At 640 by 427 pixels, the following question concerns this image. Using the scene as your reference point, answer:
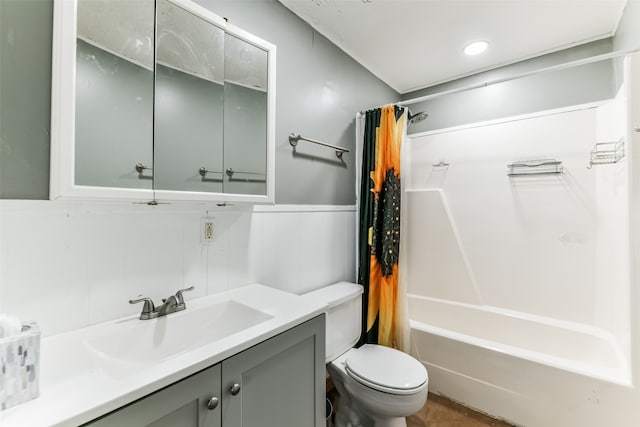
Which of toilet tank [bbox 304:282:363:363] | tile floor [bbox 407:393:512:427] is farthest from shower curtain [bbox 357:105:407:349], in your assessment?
tile floor [bbox 407:393:512:427]

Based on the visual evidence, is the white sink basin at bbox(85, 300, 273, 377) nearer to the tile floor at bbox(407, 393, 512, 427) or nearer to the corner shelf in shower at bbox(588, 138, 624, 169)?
the tile floor at bbox(407, 393, 512, 427)

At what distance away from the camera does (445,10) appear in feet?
5.46

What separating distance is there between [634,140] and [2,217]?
2453mm

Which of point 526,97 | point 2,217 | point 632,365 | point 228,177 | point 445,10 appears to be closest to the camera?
point 2,217

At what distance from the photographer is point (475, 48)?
2057mm

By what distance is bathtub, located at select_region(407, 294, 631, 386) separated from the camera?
5.07 feet

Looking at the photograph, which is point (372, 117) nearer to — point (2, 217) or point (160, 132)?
point (160, 132)

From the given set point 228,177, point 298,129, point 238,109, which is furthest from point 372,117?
point 228,177

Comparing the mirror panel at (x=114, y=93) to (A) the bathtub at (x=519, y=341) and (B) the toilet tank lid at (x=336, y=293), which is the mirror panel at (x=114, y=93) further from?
(A) the bathtub at (x=519, y=341)

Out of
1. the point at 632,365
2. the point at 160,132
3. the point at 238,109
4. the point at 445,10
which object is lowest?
the point at 632,365

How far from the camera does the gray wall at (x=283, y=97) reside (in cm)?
78

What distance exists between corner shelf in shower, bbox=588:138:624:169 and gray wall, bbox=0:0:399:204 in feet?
5.17

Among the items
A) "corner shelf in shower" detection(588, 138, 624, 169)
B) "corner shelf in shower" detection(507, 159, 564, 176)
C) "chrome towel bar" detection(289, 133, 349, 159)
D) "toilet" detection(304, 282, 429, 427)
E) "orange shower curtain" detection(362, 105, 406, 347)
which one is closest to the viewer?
"toilet" detection(304, 282, 429, 427)

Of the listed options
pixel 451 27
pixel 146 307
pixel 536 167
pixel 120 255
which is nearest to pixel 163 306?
pixel 146 307
